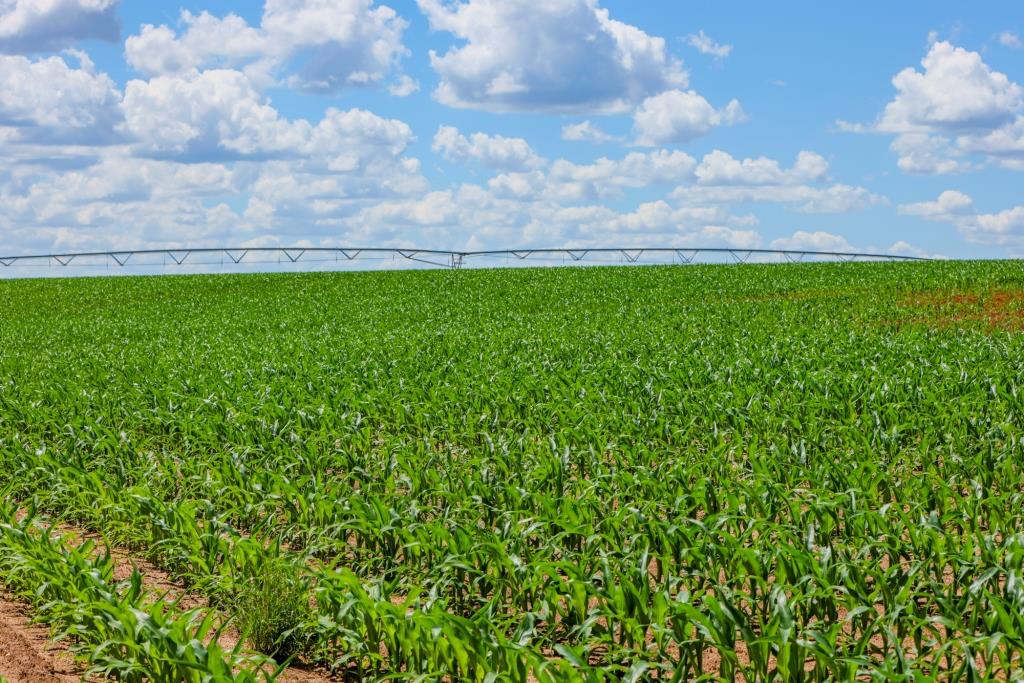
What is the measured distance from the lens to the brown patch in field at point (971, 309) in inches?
904

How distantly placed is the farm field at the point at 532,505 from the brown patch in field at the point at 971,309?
807mm

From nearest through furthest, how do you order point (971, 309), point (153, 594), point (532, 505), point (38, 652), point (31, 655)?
point (31, 655), point (38, 652), point (153, 594), point (532, 505), point (971, 309)

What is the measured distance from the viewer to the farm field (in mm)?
5348

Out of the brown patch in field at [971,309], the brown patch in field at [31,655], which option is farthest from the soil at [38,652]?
the brown patch in field at [971,309]

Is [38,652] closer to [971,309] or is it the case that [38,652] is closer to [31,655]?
[31,655]

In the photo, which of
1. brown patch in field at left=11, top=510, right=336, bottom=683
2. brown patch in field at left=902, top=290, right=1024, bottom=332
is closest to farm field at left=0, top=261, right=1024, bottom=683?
brown patch in field at left=11, top=510, right=336, bottom=683

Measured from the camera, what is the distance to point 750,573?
6293 millimetres

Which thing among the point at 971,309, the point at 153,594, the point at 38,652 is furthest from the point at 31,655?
the point at 971,309

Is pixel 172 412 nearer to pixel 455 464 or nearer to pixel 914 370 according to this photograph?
pixel 455 464

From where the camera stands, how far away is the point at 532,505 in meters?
8.30

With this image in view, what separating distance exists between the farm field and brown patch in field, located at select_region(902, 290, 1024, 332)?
807 millimetres

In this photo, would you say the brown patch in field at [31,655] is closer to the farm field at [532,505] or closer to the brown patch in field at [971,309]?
the farm field at [532,505]

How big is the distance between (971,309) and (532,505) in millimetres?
21262

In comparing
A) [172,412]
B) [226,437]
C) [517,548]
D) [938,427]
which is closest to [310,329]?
[172,412]
